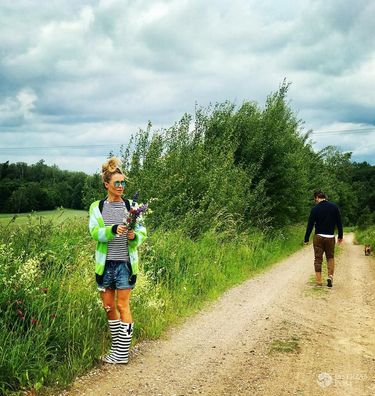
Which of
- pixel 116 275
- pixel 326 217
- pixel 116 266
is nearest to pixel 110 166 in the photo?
pixel 116 266

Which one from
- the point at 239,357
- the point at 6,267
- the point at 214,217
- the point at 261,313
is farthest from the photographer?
the point at 214,217

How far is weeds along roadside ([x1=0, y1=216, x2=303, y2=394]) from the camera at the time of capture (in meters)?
4.99

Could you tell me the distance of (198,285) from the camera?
10.1 metres

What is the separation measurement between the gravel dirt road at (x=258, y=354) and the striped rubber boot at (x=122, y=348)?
9cm

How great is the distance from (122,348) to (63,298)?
0.97 meters

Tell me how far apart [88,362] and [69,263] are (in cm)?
173

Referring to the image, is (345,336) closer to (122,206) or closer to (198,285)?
(198,285)

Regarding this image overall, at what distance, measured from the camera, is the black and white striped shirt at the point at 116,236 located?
5.79m

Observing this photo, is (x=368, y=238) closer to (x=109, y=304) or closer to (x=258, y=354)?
(x=258, y=354)

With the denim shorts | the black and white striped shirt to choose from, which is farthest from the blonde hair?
the denim shorts

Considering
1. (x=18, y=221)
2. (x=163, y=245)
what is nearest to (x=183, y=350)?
(x=18, y=221)

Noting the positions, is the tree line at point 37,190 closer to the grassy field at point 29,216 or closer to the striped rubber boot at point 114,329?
the grassy field at point 29,216

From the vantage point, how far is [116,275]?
19.0 feet

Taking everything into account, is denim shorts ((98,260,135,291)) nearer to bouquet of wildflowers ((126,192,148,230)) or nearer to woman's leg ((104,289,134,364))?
woman's leg ((104,289,134,364))
